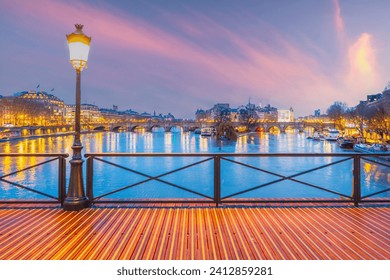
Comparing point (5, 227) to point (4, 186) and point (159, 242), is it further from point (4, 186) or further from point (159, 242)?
point (4, 186)

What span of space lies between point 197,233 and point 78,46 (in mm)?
4492

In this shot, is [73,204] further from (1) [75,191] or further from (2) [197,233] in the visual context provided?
(2) [197,233]

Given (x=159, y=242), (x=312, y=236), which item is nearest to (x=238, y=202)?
(x=312, y=236)

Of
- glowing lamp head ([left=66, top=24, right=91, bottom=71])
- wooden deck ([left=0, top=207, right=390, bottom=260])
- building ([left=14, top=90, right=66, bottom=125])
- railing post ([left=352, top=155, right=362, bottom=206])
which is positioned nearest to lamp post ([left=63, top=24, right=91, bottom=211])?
glowing lamp head ([left=66, top=24, right=91, bottom=71])

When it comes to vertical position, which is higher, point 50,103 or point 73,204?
point 50,103

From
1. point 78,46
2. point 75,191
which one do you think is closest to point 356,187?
point 75,191

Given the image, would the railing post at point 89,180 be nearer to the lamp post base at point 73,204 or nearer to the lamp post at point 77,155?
the lamp post at point 77,155

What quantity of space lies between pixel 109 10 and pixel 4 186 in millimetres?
17695

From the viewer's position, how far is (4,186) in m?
25.3

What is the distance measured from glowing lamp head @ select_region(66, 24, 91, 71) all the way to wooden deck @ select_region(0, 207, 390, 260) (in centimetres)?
312

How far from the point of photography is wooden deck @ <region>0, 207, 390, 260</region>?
3895mm

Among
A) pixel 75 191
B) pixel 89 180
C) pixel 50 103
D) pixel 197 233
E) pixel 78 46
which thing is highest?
pixel 50 103

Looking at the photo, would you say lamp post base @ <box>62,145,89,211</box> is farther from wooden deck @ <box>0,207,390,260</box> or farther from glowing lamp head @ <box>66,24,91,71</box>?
glowing lamp head @ <box>66,24,91,71</box>

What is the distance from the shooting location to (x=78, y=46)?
19.9 ft
